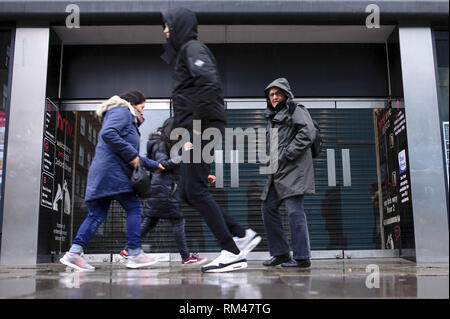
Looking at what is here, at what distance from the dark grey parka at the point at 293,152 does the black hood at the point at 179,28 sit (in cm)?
115

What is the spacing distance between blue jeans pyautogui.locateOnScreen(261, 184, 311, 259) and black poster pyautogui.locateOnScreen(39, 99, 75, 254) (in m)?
3.66

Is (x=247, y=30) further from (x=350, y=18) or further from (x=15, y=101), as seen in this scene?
(x=15, y=101)

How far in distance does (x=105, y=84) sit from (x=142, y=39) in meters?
0.93

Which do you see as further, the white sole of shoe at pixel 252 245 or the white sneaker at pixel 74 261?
the white sneaker at pixel 74 261

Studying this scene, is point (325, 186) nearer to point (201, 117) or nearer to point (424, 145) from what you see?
point (424, 145)

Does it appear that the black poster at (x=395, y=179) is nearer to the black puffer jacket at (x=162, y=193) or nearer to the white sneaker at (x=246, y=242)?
the black puffer jacket at (x=162, y=193)

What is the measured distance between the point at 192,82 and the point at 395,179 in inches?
189

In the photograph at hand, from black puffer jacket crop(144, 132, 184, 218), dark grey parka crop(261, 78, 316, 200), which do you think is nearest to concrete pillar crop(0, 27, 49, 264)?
black puffer jacket crop(144, 132, 184, 218)

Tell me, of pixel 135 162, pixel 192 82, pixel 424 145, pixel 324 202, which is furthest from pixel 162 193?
pixel 424 145

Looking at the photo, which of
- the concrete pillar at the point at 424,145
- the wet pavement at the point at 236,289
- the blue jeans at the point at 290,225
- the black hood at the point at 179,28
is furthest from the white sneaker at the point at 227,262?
the concrete pillar at the point at 424,145

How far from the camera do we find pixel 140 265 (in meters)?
4.73

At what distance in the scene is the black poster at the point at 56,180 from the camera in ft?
24.0

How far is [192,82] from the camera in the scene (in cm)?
399
